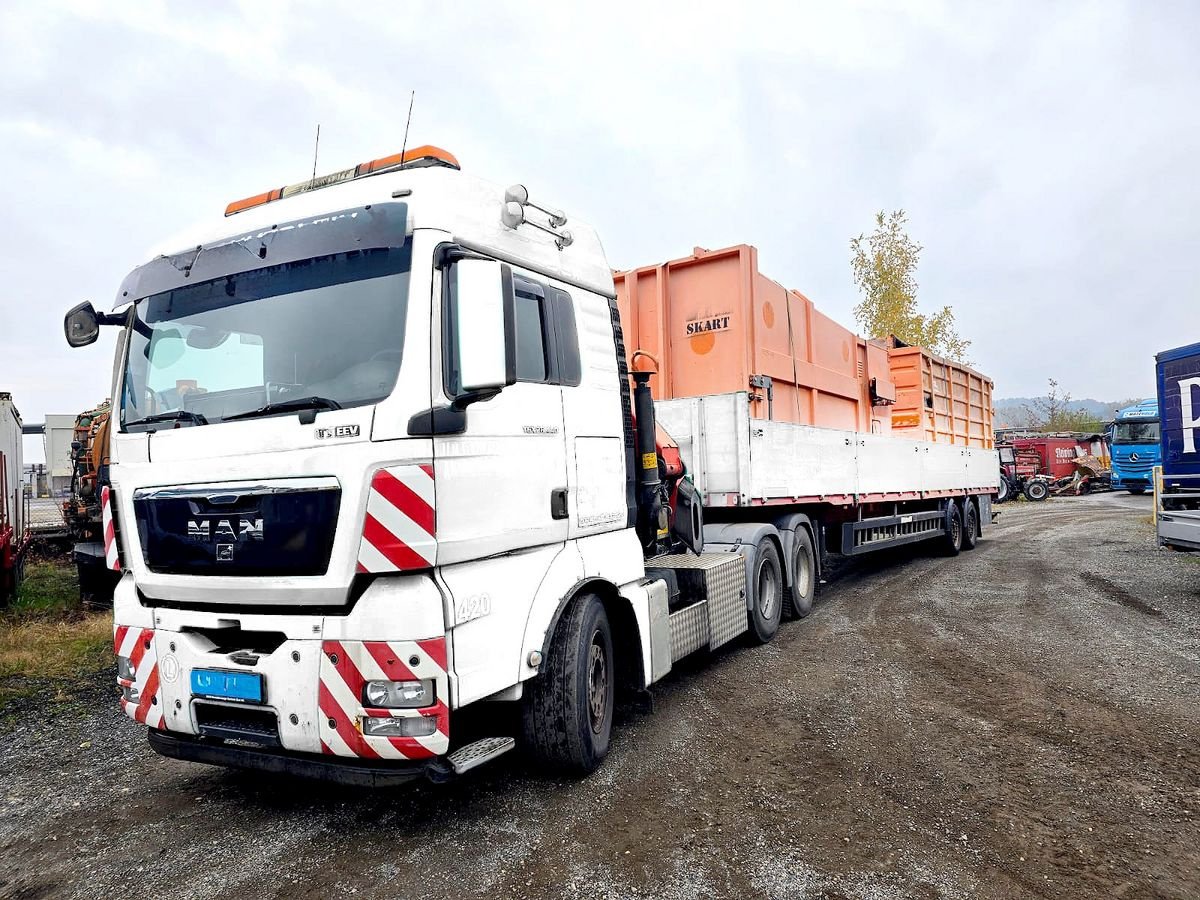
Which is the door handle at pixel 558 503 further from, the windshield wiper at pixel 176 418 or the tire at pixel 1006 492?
the tire at pixel 1006 492

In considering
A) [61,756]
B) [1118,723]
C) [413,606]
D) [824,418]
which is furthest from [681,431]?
[61,756]

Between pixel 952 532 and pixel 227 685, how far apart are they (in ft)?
41.0

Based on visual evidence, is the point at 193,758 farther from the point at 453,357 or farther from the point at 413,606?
the point at 453,357

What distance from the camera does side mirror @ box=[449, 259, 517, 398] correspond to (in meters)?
3.09

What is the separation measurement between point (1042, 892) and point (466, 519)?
2.67 meters

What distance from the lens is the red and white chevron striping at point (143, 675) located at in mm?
3525

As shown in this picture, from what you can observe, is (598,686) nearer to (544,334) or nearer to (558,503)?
(558,503)

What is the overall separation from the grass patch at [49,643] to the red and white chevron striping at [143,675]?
2971mm

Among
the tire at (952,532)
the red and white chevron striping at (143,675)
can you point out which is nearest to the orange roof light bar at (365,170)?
the red and white chevron striping at (143,675)

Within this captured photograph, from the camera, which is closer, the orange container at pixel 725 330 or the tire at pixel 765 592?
the tire at pixel 765 592


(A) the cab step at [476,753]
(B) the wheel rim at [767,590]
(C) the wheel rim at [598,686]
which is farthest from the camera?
(B) the wheel rim at [767,590]

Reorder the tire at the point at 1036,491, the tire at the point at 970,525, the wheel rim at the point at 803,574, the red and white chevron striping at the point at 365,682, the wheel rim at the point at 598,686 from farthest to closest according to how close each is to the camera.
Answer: the tire at the point at 1036,491, the tire at the point at 970,525, the wheel rim at the point at 803,574, the wheel rim at the point at 598,686, the red and white chevron striping at the point at 365,682

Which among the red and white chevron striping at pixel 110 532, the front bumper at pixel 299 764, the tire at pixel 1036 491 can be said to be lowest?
the front bumper at pixel 299 764

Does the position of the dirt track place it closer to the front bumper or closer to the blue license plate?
the front bumper
